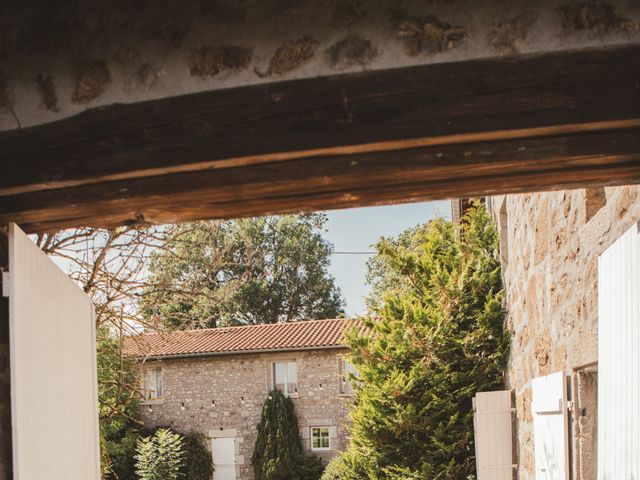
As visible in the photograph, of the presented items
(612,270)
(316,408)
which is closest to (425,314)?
(612,270)

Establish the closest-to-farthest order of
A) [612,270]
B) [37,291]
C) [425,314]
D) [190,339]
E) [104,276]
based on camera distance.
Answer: [37,291] → [612,270] → [104,276] → [425,314] → [190,339]

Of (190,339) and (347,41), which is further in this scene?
(190,339)

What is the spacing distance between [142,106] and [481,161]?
1040 mm

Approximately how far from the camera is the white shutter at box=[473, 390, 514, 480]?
7.68m

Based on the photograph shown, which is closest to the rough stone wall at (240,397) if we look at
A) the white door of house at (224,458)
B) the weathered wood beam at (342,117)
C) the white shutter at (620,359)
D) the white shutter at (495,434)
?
the white door of house at (224,458)

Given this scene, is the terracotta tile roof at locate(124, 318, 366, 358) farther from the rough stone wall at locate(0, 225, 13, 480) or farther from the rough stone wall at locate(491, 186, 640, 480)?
the rough stone wall at locate(0, 225, 13, 480)

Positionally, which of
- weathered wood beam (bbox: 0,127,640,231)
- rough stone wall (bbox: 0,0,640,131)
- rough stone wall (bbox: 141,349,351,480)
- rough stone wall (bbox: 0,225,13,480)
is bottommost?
rough stone wall (bbox: 141,349,351,480)

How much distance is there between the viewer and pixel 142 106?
245 cm

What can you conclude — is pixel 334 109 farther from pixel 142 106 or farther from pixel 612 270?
pixel 612 270

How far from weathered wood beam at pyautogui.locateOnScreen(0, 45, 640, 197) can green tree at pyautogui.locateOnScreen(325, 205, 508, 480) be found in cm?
646

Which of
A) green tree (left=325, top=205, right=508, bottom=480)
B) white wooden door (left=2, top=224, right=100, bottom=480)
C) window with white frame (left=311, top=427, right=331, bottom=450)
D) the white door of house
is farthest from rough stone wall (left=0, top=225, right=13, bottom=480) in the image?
the white door of house

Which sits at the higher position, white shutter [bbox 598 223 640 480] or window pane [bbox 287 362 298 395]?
white shutter [bbox 598 223 640 480]

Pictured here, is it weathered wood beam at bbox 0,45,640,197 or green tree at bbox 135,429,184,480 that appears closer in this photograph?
weathered wood beam at bbox 0,45,640,197

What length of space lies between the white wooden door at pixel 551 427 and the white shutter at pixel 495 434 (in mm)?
1985
